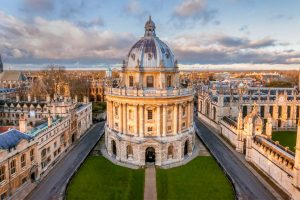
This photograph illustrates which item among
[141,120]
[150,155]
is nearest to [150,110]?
[141,120]

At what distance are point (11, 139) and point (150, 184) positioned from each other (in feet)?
64.8

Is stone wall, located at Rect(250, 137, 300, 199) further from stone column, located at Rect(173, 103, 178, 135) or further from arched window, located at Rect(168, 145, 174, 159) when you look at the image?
arched window, located at Rect(168, 145, 174, 159)

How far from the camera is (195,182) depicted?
3709 cm

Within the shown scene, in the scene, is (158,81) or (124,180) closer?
(124,180)

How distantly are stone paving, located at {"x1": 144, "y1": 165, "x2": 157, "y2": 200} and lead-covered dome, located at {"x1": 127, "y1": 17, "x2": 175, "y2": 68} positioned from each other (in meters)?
17.5

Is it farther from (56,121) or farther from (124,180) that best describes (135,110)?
(56,121)

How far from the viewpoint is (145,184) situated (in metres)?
36.7

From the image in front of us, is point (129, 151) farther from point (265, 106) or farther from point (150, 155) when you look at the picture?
point (265, 106)

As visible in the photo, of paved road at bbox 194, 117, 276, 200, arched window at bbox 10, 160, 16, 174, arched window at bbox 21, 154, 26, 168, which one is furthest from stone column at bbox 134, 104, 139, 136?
arched window at bbox 10, 160, 16, 174

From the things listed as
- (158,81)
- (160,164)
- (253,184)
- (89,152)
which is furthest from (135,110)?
(253,184)

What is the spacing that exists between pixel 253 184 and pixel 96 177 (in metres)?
22.9

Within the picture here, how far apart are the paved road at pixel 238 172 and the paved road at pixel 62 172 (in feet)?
80.5

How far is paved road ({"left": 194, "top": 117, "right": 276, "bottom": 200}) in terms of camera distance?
3422 centimetres

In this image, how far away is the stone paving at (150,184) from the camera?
109 feet
